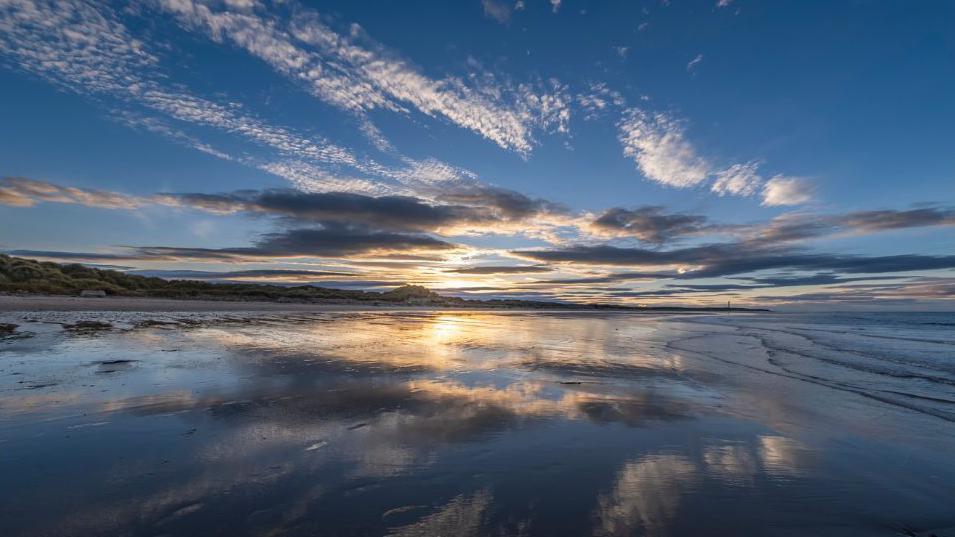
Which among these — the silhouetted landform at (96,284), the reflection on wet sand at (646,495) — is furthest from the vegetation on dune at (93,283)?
the reflection on wet sand at (646,495)

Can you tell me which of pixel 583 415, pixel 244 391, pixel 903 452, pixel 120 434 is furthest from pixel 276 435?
pixel 903 452

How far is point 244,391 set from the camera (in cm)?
805

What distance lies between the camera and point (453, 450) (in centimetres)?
533

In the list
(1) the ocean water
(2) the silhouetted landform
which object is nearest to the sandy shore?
(2) the silhouetted landform

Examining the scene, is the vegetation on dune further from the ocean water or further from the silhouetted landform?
the ocean water

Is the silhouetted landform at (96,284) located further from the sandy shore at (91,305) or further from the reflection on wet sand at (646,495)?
the reflection on wet sand at (646,495)

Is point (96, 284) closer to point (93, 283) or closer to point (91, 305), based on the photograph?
point (93, 283)

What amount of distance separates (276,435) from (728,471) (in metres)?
5.87

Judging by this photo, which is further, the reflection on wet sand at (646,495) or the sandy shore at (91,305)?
the sandy shore at (91,305)

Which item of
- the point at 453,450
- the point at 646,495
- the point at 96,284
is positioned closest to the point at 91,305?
the point at 96,284

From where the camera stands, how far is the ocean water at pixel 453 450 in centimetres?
365

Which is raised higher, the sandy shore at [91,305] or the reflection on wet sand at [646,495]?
the reflection on wet sand at [646,495]

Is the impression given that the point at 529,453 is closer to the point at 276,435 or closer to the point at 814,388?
the point at 276,435

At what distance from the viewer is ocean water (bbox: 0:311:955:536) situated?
3652 millimetres
